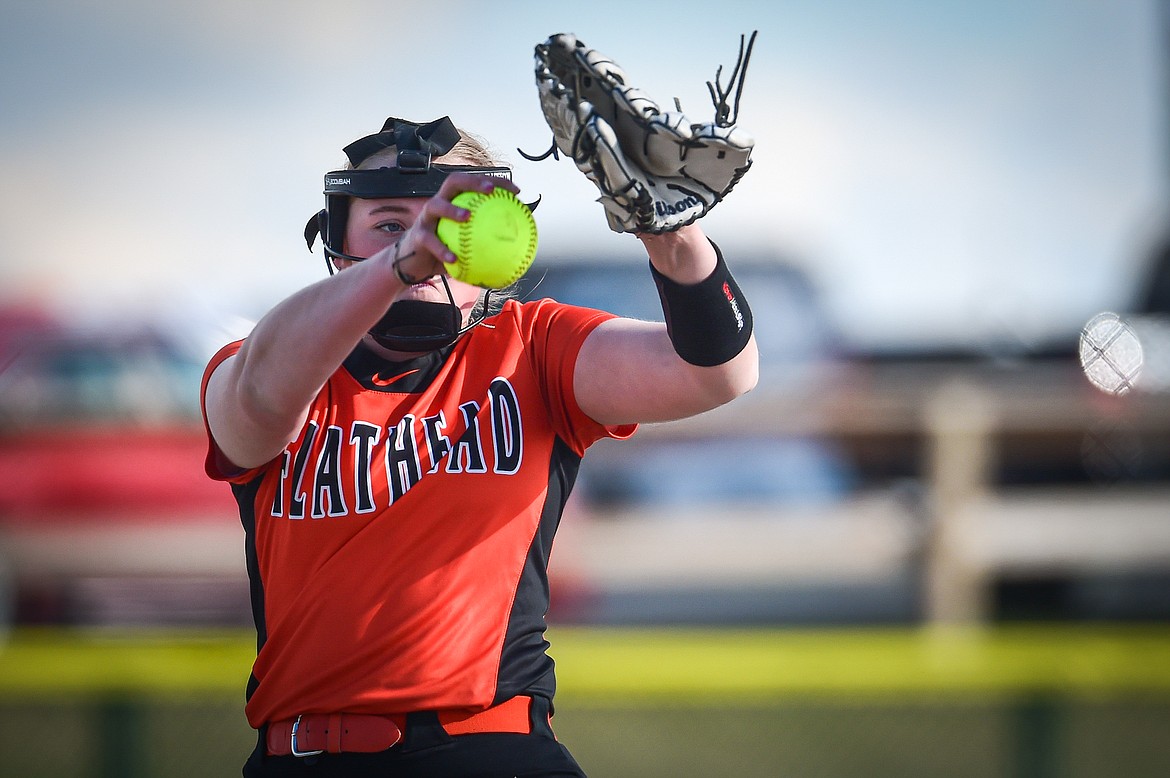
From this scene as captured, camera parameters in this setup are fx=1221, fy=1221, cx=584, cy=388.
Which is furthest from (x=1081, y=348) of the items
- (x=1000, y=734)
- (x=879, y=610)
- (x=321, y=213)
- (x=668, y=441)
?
(x=321, y=213)

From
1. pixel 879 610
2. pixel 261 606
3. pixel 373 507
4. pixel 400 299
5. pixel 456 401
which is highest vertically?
pixel 400 299

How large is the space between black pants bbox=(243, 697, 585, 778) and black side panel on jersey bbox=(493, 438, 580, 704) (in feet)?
0.29

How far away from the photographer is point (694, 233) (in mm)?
1968

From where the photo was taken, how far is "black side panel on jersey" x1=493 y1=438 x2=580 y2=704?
220 cm

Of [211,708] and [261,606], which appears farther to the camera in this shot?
[211,708]

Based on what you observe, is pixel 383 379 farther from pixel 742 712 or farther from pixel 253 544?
pixel 742 712

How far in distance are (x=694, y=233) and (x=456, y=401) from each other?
0.57 meters

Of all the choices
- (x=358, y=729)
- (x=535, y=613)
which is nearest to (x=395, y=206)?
(x=535, y=613)

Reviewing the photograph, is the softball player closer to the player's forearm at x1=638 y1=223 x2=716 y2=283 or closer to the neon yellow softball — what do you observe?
the player's forearm at x1=638 y1=223 x2=716 y2=283

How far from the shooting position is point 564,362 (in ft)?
7.47

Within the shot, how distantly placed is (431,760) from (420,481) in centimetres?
48

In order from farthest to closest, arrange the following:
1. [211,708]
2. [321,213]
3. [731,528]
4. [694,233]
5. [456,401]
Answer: [731,528], [211,708], [321,213], [456,401], [694,233]

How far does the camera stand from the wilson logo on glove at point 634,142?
1.83m

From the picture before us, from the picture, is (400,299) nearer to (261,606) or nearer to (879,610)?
(261,606)
